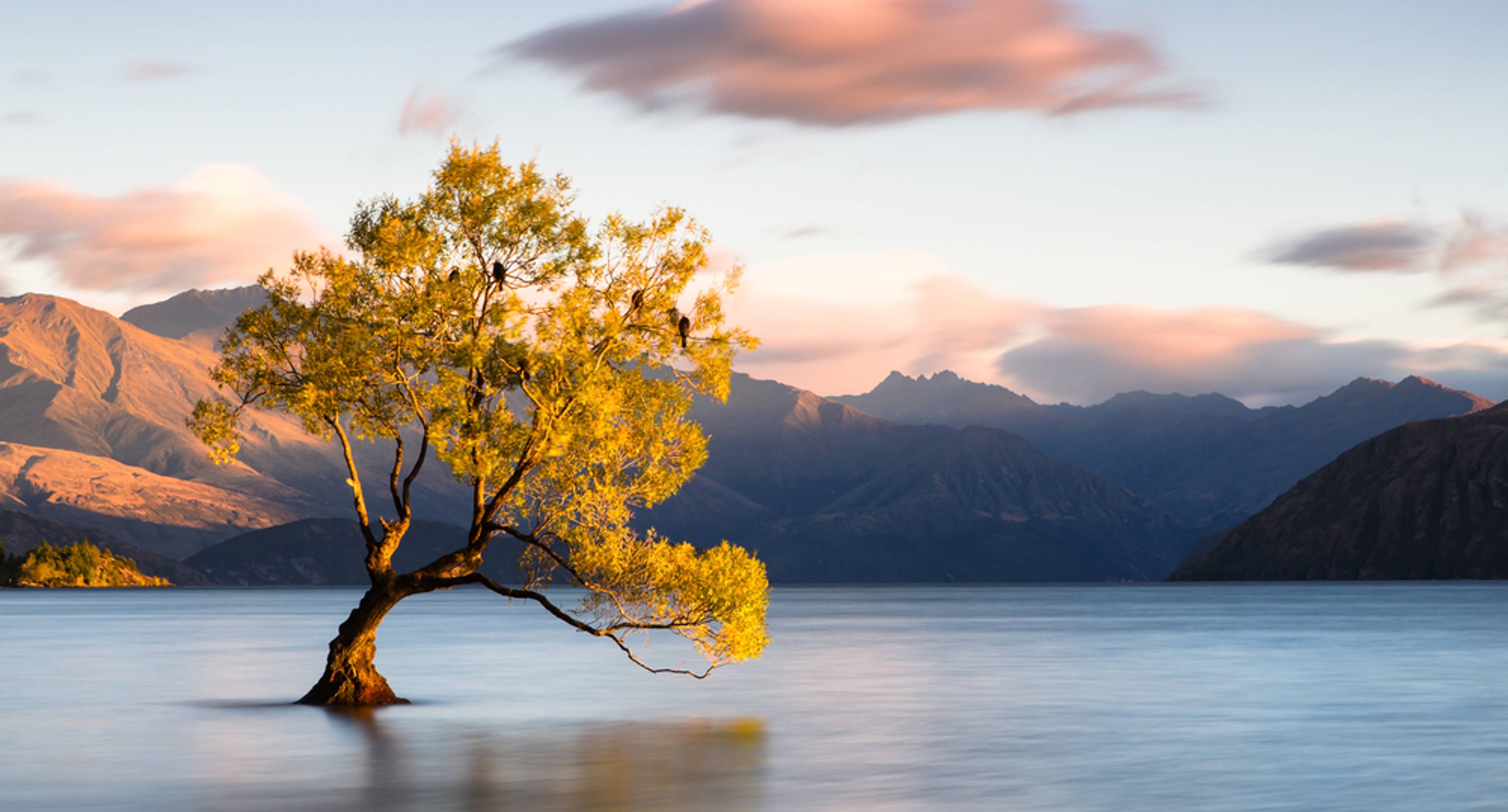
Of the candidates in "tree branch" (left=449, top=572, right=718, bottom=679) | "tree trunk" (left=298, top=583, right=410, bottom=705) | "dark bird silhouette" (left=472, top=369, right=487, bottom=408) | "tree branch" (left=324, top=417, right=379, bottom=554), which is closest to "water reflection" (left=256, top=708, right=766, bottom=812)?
"tree trunk" (left=298, top=583, right=410, bottom=705)

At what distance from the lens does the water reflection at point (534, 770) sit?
3925 cm

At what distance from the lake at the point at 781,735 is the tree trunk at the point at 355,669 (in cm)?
111

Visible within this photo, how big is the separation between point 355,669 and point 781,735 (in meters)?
17.3

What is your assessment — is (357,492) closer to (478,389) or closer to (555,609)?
(478,389)

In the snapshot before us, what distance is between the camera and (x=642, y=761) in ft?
157

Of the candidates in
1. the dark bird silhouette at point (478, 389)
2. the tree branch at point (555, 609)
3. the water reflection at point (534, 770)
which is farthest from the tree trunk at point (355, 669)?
the dark bird silhouette at point (478, 389)

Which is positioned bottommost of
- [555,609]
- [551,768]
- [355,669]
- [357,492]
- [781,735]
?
[781,735]

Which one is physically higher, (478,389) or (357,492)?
(478,389)

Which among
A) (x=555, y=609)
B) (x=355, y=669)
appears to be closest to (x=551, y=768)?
(x=555, y=609)

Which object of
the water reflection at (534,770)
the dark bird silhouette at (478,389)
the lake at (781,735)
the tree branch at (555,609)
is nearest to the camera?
the water reflection at (534,770)

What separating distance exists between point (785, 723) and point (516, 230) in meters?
22.9

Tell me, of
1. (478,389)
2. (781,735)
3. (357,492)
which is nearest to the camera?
(478,389)

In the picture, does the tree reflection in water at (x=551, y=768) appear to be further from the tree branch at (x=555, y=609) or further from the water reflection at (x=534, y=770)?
the tree branch at (x=555, y=609)

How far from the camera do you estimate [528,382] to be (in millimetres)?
53062
